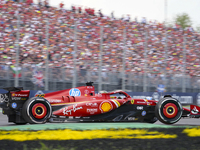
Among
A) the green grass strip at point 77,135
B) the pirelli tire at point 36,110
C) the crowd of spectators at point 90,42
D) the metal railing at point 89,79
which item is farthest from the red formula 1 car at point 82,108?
the crowd of spectators at point 90,42

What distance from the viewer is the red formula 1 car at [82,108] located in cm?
717

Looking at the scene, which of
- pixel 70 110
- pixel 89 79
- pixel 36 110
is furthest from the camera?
pixel 89 79

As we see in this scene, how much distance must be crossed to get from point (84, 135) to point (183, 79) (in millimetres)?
13977

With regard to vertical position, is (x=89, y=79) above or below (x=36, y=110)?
above

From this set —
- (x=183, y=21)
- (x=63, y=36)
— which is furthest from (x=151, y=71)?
(x=183, y=21)

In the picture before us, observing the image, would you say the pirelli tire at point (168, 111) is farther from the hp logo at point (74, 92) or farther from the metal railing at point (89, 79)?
the metal railing at point (89, 79)

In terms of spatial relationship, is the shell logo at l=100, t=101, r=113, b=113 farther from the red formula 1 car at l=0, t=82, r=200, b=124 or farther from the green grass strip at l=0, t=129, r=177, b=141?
the green grass strip at l=0, t=129, r=177, b=141

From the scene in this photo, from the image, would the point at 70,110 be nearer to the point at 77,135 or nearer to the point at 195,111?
the point at 77,135

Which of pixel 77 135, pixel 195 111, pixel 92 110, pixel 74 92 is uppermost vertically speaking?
pixel 74 92

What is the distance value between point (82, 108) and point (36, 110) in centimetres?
116

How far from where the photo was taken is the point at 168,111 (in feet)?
26.0

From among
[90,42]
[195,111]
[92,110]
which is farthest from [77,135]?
[90,42]

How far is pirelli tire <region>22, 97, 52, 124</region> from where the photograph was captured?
7035mm

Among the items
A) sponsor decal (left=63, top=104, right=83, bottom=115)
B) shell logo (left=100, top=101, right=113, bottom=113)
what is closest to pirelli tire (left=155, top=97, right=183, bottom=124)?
shell logo (left=100, top=101, right=113, bottom=113)
